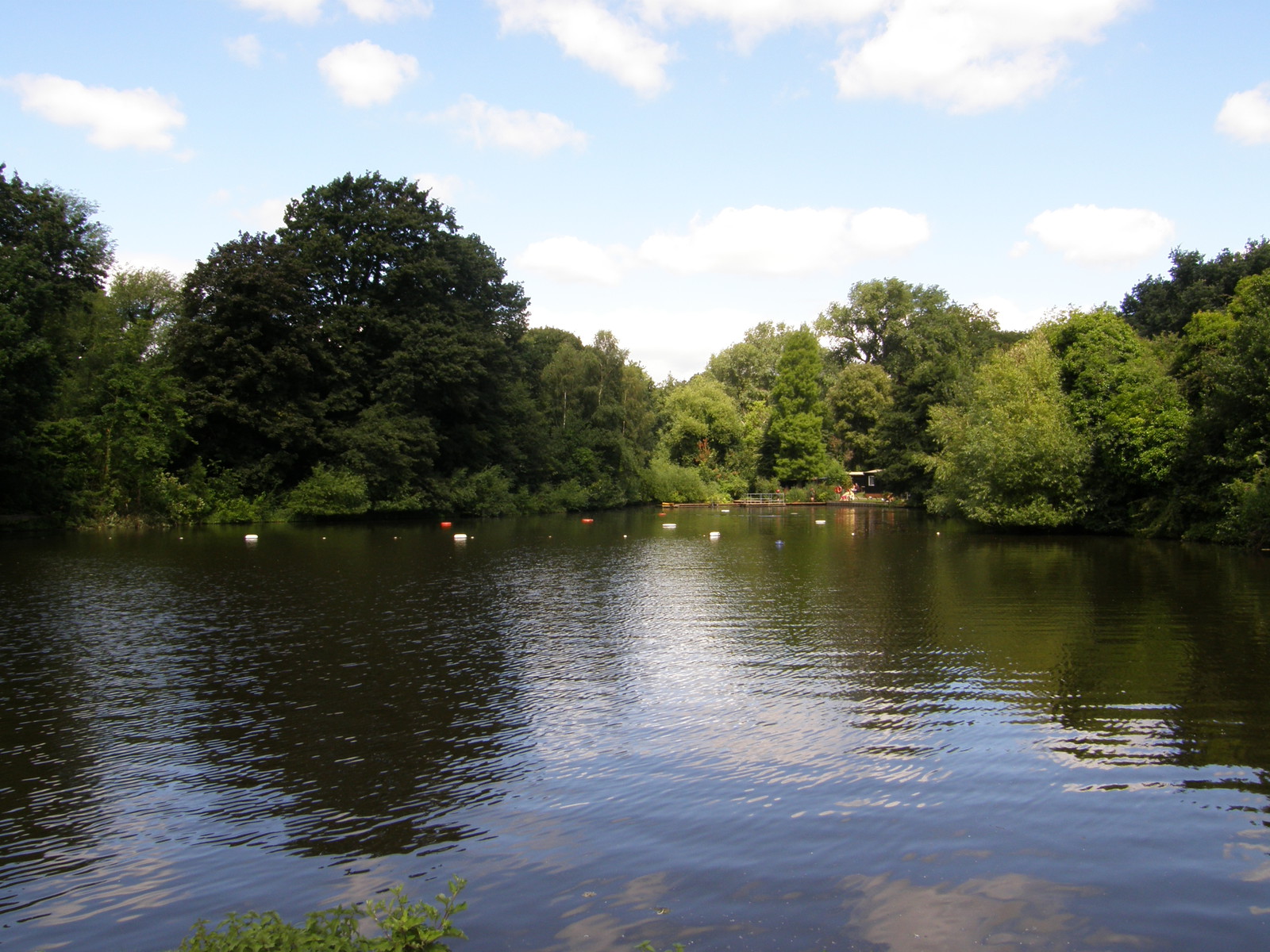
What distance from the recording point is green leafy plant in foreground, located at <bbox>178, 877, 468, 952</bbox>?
4.31 meters

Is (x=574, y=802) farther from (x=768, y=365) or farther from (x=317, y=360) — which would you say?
(x=768, y=365)

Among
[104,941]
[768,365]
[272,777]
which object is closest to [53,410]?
[272,777]

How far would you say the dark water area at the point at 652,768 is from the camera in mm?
5590

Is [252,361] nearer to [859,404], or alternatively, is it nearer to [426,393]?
[426,393]

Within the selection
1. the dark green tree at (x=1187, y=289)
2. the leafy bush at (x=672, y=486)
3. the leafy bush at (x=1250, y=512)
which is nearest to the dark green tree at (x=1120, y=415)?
the leafy bush at (x=1250, y=512)

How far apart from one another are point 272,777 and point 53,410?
39.6 m

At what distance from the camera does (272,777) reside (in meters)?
7.98

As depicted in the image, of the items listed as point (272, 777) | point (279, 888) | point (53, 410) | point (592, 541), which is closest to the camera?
point (279, 888)

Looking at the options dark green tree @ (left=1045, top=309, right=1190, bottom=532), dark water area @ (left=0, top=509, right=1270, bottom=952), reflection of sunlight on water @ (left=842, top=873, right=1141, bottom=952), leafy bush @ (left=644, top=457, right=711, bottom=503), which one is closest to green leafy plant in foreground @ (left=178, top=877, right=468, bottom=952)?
dark water area @ (left=0, top=509, right=1270, bottom=952)

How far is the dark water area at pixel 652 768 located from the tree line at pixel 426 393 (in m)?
19.4

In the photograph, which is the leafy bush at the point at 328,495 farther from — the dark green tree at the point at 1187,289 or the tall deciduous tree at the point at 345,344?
the dark green tree at the point at 1187,289

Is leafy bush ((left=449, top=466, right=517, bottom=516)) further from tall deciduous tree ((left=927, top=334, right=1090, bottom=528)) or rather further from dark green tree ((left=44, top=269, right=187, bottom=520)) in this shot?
tall deciduous tree ((left=927, top=334, right=1090, bottom=528))

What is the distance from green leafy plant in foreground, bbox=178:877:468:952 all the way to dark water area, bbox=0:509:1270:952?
1.78 ft

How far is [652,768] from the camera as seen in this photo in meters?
8.24
